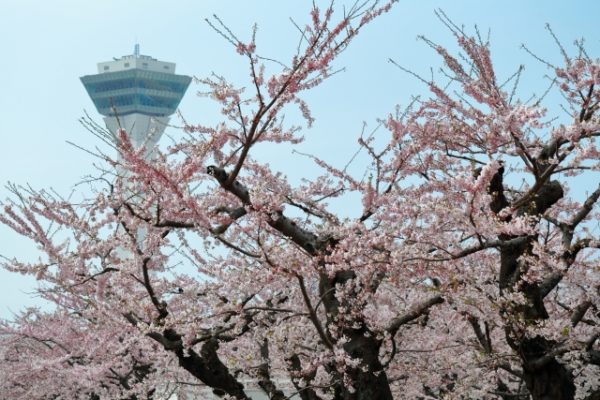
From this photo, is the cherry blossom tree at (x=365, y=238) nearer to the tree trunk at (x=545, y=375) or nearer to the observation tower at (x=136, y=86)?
the tree trunk at (x=545, y=375)

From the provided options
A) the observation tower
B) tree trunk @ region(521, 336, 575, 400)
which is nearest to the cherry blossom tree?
tree trunk @ region(521, 336, 575, 400)

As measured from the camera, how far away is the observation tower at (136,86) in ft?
320

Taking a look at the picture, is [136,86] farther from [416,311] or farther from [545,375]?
[545,375]

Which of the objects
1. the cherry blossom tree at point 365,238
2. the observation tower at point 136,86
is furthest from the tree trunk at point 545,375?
the observation tower at point 136,86

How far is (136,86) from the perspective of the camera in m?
98.0

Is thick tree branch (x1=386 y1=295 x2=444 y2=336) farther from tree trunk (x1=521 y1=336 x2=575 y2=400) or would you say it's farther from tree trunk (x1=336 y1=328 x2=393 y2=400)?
tree trunk (x1=521 y1=336 x2=575 y2=400)

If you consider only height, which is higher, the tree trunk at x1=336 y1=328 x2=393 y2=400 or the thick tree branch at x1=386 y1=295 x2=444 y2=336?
the thick tree branch at x1=386 y1=295 x2=444 y2=336

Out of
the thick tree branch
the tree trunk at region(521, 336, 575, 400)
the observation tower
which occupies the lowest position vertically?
the tree trunk at region(521, 336, 575, 400)

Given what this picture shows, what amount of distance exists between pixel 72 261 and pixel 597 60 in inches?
262

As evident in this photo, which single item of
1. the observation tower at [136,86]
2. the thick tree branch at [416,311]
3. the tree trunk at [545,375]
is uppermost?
the observation tower at [136,86]

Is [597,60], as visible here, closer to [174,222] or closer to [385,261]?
[385,261]

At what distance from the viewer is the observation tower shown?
320 feet

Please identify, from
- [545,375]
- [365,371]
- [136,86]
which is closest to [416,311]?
[365,371]

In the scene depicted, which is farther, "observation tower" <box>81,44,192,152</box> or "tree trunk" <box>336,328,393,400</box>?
"observation tower" <box>81,44,192,152</box>
